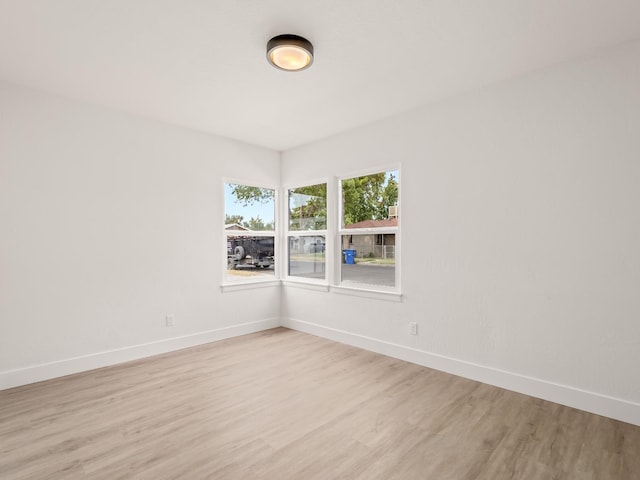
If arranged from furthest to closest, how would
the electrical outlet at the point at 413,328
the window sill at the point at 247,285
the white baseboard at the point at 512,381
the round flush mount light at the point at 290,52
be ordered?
1. the window sill at the point at 247,285
2. the electrical outlet at the point at 413,328
3. the white baseboard at the point at 512,381
4. the round flush mount light at the point at 290,52

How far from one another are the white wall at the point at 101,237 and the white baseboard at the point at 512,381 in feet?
6.12

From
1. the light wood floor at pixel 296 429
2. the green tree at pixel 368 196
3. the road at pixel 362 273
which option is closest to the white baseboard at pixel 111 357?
the light wood floor at pixel 296 429

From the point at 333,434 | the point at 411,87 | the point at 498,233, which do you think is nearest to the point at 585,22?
the point at 411,87

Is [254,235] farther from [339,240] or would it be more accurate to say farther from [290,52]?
[290,52]

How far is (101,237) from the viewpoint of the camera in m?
3.41

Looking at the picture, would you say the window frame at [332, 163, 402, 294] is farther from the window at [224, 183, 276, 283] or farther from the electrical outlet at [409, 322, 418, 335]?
the window at [224, 183, 276, 283]

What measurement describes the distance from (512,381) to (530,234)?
1.23 meters

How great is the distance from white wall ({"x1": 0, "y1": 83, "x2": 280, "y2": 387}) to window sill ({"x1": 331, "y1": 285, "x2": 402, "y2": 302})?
1.41 metres

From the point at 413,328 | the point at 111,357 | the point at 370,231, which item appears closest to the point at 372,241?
the point at 370,231

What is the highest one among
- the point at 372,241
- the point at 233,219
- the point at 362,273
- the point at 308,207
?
the point at 308,207

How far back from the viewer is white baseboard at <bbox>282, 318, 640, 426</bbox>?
2.40 meters

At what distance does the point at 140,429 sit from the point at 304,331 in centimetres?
255

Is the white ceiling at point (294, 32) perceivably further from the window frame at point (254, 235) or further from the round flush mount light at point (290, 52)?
the window frame at point (254, 235)

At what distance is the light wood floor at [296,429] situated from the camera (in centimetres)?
190
